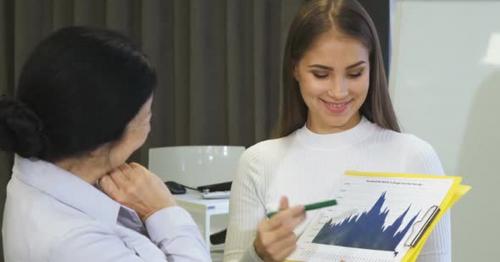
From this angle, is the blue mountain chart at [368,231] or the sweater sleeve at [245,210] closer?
the blue mountain chart at [368,231]

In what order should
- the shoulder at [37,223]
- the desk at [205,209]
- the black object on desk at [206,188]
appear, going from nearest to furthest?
the shoulder at [37,223], the desk at [205,209], the black object on desk at [206,188]

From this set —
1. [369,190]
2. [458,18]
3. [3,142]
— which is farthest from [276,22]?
[3,142]

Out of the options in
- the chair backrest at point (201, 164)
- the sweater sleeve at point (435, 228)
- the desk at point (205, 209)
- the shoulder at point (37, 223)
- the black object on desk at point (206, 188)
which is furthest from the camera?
the chair backrest at point (201, 164)

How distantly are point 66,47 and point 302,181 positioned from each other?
2.00 ft

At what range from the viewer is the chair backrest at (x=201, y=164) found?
120 inches

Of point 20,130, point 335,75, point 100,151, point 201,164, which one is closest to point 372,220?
point 335,75

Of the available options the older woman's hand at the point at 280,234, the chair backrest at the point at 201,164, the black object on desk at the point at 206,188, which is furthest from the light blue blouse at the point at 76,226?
the chair backrest at the point at 201,164

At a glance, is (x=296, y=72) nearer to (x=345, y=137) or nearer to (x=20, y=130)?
(x=345, y=137)

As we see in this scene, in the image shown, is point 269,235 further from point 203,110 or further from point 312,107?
point 203,110

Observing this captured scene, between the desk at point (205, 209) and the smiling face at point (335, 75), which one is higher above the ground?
the smiling face at point (335, 75)

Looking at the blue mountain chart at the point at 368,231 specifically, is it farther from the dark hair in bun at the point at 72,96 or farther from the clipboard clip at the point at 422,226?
the dark hair in bun at the point at 72,96

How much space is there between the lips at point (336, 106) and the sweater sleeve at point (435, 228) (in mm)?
165

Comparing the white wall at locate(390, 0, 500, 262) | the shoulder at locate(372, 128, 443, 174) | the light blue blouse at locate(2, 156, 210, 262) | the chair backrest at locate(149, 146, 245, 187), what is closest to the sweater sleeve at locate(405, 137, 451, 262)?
the shoulder at locate(372, 128, 443, 174)

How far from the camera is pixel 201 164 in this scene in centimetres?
304
